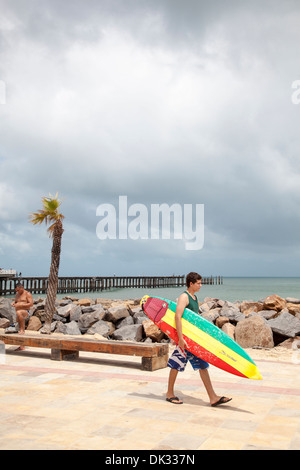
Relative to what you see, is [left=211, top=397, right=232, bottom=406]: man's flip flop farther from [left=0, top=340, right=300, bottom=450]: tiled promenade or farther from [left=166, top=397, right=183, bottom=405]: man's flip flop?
[left=166, top=397, right=183, bottom=405]: man's flip flop

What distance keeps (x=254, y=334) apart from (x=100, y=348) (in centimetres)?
482

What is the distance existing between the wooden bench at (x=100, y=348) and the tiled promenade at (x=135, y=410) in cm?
24

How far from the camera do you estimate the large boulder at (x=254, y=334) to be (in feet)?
38.0

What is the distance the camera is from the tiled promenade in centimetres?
449

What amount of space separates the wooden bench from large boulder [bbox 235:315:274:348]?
3561 mm

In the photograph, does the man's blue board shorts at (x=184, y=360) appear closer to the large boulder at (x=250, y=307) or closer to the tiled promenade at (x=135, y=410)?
the tiled promenade at (x=135, y=410)

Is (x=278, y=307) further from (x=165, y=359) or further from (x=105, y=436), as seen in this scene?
(x=105, y=436)

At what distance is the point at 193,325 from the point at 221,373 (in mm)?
2757

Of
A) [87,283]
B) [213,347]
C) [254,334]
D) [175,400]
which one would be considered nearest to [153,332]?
[254,334]

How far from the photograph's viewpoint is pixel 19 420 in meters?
5.14

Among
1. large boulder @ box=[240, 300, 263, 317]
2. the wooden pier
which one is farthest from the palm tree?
the wooden pier

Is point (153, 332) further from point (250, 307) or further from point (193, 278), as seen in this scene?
point (193, 278)

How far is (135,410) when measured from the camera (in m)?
5.63
